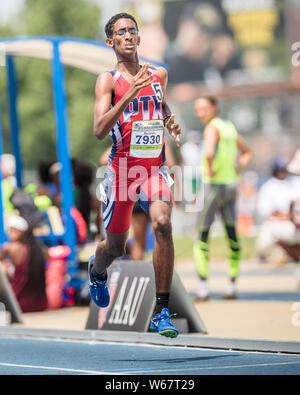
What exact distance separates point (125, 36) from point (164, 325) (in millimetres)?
2038

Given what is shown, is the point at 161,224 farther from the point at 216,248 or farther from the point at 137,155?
the point at 216,248

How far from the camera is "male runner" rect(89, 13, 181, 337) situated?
761 centimetres

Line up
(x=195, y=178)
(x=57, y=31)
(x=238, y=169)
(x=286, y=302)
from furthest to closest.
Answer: (x=57, y=31) → (x=195, y=178) → (x=238, y=169) → (x=286, y=302)

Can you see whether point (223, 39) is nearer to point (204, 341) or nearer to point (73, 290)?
point (73, 290)

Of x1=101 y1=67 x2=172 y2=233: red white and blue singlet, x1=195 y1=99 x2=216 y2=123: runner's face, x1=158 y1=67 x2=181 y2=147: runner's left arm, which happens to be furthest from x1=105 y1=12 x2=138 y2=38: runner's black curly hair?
x1=195 y1=99 x2=216 y2=123: runner's face

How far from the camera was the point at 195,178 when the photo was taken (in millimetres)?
24328

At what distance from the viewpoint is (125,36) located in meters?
7.76

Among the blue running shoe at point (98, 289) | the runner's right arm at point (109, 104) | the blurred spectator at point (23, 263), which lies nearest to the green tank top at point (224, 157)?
the blurred spectator at point (23, 263)

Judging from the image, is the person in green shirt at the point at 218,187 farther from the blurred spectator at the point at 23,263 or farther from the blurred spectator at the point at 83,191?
the blurred spectator at the point at 83,191

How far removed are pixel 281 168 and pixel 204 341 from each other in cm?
1052

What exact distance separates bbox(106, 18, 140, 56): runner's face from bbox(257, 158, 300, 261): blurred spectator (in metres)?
10.4

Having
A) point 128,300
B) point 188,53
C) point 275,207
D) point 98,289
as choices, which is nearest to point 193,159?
point 275,207

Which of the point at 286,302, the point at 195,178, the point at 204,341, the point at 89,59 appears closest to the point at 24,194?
the point at 89,59

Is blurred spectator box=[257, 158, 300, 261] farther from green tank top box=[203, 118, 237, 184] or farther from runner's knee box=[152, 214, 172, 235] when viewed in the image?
runner's knee box=[152, 214, 172, 235]
